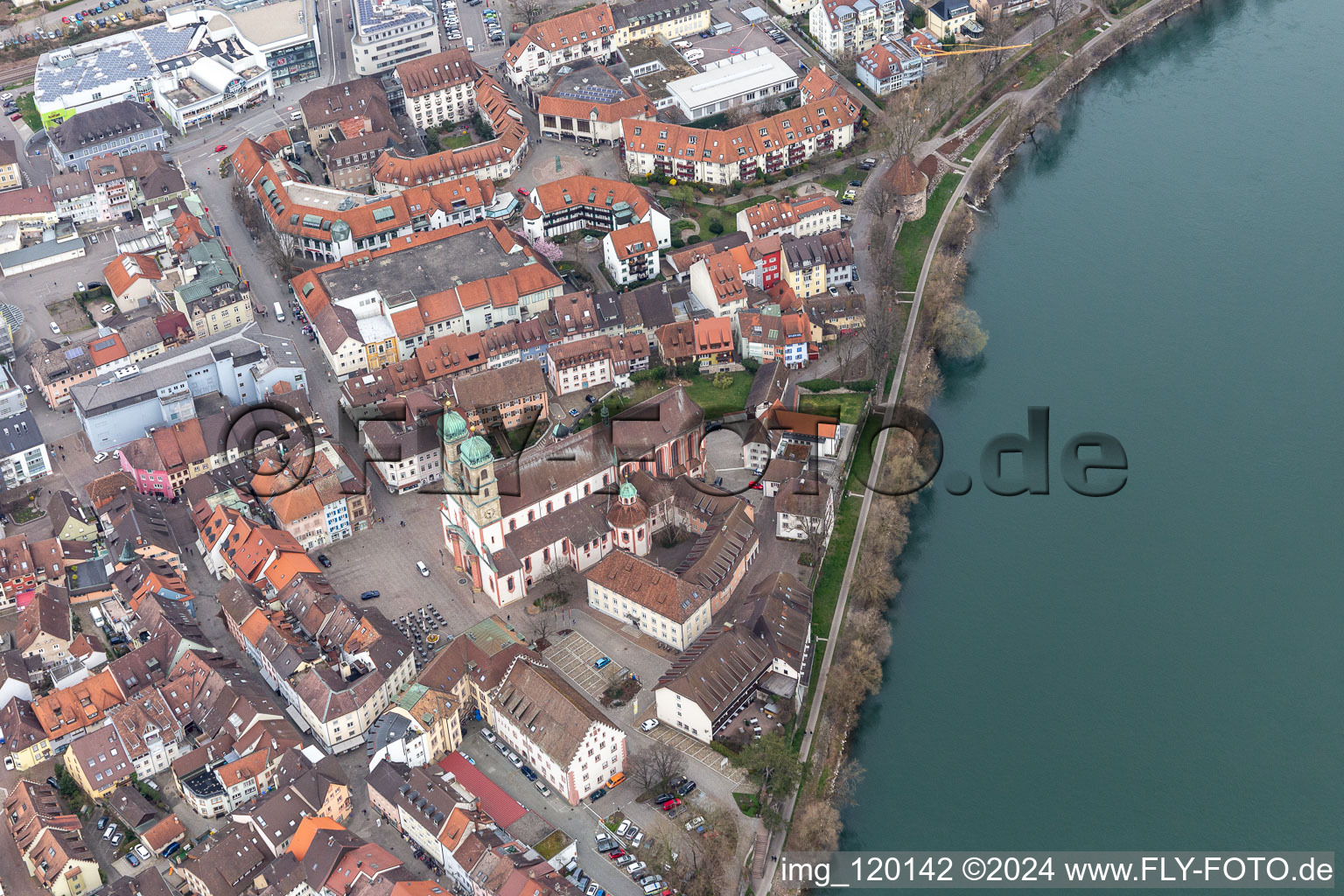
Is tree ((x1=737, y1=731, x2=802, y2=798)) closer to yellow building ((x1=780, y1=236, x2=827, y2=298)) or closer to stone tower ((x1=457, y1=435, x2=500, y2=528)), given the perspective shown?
stone tower ((x1=457, y1=435, x2=500, y2=528))

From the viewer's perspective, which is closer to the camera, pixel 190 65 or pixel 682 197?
pixel 682 197

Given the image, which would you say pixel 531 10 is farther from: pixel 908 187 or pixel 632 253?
pixel 908 187

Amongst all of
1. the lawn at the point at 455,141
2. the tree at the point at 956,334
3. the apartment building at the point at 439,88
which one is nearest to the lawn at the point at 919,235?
the tree at the point at 956,334

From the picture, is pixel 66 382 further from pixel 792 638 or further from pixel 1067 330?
pixel 1067 330

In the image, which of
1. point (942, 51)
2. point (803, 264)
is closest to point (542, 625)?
point (803, 264)

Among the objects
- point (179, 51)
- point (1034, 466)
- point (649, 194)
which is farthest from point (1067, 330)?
point (179, 51)

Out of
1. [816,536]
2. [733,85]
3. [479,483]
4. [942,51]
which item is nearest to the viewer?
[479,483]
